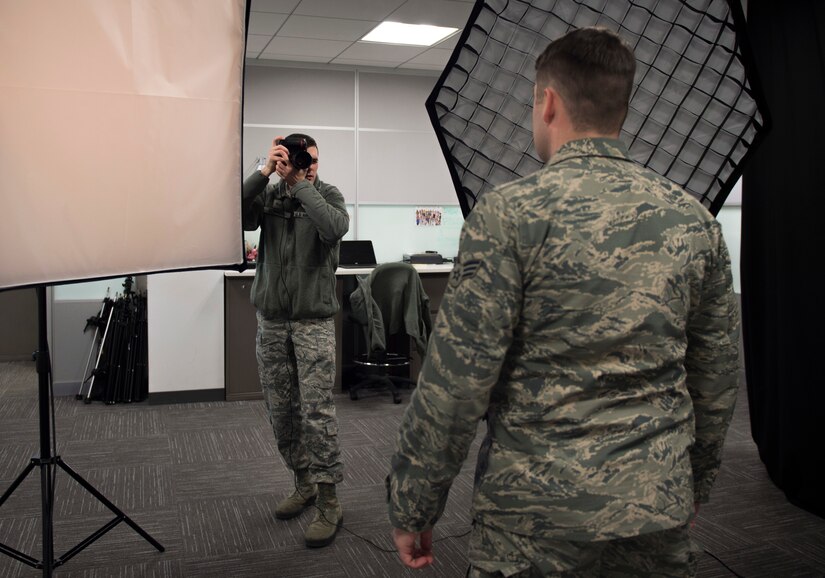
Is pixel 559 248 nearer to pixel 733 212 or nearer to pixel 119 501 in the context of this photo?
pixel 119 501

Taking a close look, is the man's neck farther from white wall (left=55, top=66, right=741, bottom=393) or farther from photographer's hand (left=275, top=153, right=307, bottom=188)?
white wall (left=55, top=66, right=741, bottom=393)

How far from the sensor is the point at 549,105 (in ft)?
3.32

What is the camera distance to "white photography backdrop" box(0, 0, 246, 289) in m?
1.40

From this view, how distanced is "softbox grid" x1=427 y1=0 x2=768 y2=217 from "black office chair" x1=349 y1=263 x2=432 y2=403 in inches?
119

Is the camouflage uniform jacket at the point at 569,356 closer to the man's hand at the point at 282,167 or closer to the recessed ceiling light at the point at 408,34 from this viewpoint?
the man's hand at the point at 282,167

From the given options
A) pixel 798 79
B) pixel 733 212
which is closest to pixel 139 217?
pixel 798 79

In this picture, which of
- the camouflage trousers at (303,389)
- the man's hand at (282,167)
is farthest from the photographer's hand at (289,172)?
the camouflage trousers at (303,389)

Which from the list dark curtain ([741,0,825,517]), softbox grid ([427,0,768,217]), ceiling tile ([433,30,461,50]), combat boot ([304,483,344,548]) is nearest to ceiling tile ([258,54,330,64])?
ceiling tile ([433,30,461,50])

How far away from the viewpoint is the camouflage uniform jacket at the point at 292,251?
2.43m

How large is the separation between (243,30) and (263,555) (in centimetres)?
153

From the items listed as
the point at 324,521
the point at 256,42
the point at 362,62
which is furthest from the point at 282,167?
the point at 362,62

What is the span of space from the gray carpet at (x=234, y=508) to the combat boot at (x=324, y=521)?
0.04 metres

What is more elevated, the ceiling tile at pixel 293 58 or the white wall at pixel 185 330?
the ceiling tile at pixel 293 58

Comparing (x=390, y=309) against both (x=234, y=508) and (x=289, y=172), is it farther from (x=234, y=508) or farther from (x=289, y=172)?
(x=289, y=172)
